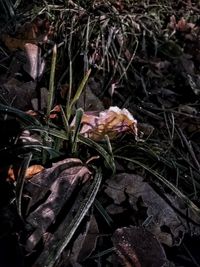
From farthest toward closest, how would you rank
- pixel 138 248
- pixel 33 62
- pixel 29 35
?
1. pixel 29 35
2. pixel 33 62
3. pixel 138 248

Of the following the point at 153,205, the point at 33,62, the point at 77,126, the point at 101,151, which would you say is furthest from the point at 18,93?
the point at 153,205

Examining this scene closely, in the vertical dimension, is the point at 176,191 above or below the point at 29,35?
below

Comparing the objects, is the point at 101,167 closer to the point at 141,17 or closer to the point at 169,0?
the point at 141,17

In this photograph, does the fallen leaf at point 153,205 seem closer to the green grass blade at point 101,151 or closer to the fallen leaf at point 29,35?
the green grass blade at point 101,151

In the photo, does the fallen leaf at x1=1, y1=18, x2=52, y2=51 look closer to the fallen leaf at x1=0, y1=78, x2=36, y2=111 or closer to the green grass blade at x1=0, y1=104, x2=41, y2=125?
the fallen leaf at x1=0, y1=78, x2=36, y2=111

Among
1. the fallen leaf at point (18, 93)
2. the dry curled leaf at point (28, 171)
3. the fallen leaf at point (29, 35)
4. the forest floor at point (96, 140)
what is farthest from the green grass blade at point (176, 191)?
the fallen leaf at point (29, 35)

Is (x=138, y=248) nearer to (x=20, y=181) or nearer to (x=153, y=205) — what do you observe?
(x=153, y=205)

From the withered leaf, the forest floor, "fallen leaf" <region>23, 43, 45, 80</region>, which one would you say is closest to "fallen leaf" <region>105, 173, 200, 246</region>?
the forest floor

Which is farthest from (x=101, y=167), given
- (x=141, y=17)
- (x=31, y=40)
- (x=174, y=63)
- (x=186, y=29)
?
(x=186, y=29)
